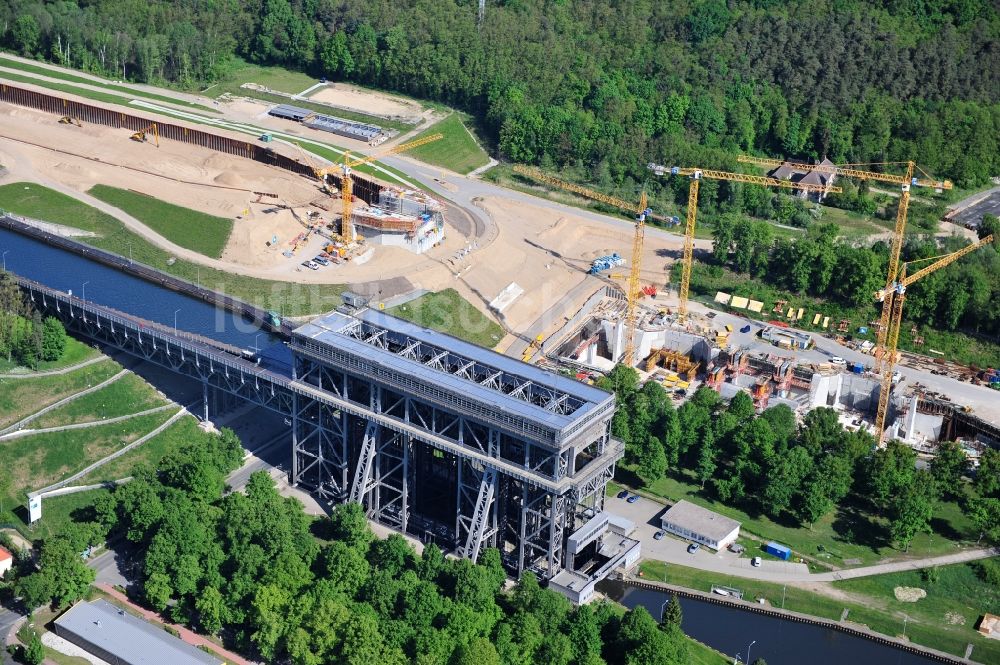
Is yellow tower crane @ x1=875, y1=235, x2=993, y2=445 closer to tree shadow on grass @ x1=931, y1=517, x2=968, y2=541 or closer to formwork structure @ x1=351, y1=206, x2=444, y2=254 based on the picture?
tree shadow on grass @ x1=931, y1=517, x2=968, y2=541

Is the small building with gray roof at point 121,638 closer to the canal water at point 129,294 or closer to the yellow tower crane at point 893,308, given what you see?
the canal water at point 129,294

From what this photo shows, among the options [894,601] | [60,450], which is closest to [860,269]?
[894,601]

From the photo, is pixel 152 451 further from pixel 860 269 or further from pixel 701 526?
pixel 860 269

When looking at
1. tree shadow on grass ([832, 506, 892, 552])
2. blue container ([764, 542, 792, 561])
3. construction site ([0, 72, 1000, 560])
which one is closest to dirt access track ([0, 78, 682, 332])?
construction site ([0, 72, 1000, 560])

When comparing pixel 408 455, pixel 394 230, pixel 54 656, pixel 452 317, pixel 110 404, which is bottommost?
pixel 54 656

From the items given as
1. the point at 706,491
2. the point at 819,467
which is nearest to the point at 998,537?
the point at 819,467

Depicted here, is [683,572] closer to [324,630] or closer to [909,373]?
[324,630]
